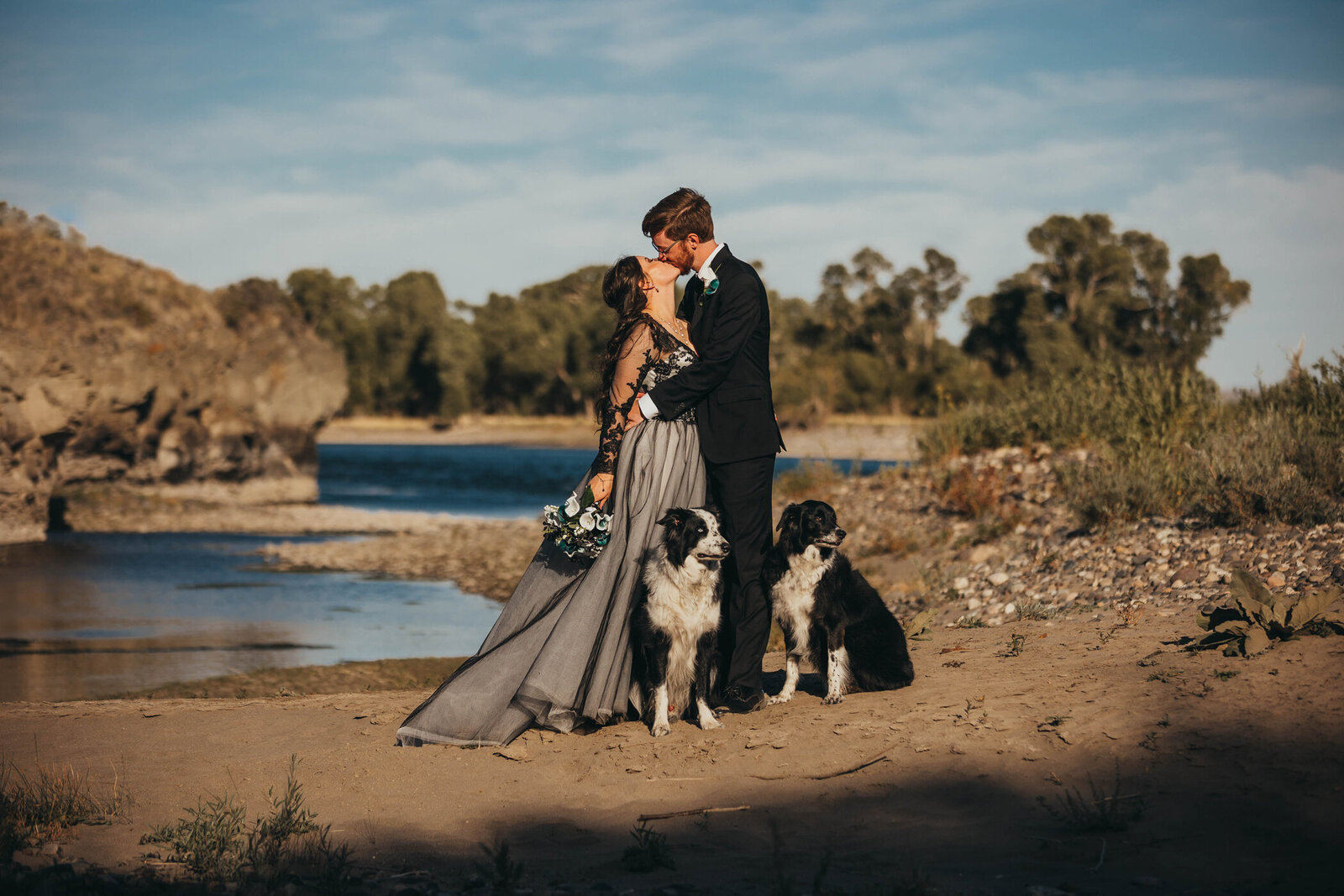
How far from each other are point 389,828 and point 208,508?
22523 millimetres

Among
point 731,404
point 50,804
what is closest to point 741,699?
point 731,404

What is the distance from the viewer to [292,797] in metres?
4.25

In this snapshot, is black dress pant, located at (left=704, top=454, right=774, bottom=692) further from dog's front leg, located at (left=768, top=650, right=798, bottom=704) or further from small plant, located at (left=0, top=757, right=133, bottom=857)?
small plant, located at (left=0, top=757, right=133, bottom=857)

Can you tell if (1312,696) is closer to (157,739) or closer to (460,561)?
(157,739)

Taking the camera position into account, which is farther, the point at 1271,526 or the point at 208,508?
the point at 208,508

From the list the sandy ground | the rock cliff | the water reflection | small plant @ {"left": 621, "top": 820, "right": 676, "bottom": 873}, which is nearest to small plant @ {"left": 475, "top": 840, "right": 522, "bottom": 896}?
the sandy ground

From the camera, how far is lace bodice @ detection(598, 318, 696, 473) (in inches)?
195

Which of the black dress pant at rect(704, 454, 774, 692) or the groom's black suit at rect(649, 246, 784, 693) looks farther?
the black dress pant at rect(704, 454, 774, 692)

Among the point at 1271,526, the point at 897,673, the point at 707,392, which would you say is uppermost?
the point at 707,392

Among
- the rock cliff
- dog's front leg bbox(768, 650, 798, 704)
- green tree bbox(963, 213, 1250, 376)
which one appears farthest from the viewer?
green tree bbox(963, 213, 1250, 376)

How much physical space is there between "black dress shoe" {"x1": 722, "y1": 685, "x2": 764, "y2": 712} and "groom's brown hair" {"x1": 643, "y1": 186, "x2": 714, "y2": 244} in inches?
96.7

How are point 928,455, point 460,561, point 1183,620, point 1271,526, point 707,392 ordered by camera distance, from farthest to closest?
point 460,561 → point 928,455 → point 1271,526 → point 1183,620 → point 707,392

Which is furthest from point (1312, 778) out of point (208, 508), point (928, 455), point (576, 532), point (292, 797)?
point (208, 508)

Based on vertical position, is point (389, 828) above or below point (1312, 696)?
below
